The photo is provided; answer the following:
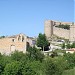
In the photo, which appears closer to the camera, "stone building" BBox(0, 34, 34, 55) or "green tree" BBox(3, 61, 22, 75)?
"green tree" BBox(3, 61, 22, 75)

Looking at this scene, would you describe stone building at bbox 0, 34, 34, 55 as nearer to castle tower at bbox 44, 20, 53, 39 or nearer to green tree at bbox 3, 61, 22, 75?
green tree at bbox 3, 61, 22, 75

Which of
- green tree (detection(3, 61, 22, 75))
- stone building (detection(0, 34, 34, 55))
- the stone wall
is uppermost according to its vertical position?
the stone wall

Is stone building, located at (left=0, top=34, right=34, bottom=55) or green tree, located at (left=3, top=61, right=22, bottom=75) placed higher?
stone building, located at (left=0, top=34, right=34, bottom=55)

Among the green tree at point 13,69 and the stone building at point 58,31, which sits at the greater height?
the stone building at point 58,31

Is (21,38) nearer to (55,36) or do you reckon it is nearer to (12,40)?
(12,40)

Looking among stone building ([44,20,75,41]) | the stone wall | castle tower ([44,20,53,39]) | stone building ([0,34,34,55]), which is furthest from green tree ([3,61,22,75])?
the stone wall

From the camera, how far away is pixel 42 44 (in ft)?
116

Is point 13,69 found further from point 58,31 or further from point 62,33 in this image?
point 58,31

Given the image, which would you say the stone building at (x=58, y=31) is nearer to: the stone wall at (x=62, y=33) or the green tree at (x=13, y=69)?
the stone wall at (x=62, y=33)

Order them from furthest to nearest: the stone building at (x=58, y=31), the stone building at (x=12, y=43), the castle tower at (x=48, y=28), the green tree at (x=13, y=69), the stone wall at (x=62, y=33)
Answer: the castle tower at (x=48, y=28), the stone wall at (x=62, y=33), the stone building at (x=58, y=31), the stone building at (x=12, y=43), the green tree at (x=13, y=69)

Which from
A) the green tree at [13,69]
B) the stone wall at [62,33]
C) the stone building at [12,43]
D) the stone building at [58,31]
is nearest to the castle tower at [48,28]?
the stone building at [58,31]

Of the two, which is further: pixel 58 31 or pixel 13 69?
pixel 58 31

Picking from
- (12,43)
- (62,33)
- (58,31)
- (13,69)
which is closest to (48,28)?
(58,31)

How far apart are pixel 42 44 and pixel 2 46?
12.9 ft
